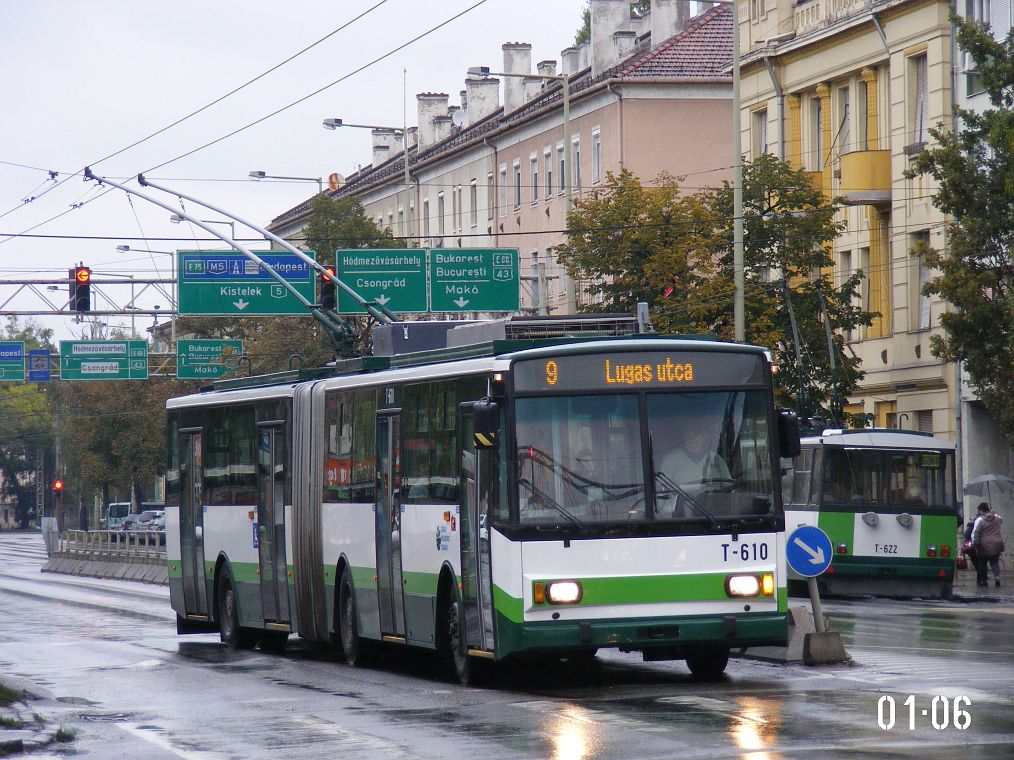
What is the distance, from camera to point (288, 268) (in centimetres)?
4694

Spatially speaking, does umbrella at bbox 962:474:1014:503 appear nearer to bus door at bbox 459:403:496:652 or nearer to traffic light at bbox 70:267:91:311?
traffic light at bbox 70:267:91:311

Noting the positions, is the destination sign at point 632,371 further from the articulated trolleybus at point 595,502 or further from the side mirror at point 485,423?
the side mirror at point 485,423

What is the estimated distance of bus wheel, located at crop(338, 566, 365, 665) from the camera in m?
20.3

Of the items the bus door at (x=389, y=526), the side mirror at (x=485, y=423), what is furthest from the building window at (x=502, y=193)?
the side mirror at (x=485, y=423)

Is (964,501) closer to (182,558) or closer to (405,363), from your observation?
(182,558)

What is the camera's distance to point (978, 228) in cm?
3198

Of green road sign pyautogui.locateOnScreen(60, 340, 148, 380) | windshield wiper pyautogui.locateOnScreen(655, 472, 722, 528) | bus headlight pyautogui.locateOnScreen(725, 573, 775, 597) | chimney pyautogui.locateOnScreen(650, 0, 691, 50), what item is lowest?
bus headlight pyautogui.locateOnScreen(725, 573, 775, 597)

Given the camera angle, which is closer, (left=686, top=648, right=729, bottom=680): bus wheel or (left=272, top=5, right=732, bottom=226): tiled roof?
(left=686, top=648, right=729, bottom=680): bus wheel

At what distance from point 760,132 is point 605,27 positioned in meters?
15.8

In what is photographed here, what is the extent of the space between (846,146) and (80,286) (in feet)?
57.8

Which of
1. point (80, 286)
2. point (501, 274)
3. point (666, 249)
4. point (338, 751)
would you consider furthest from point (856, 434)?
point (338, 751)

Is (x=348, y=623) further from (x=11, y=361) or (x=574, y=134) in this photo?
(x=11, y=361)

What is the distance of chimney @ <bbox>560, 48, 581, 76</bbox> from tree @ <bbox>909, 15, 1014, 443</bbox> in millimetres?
41252
